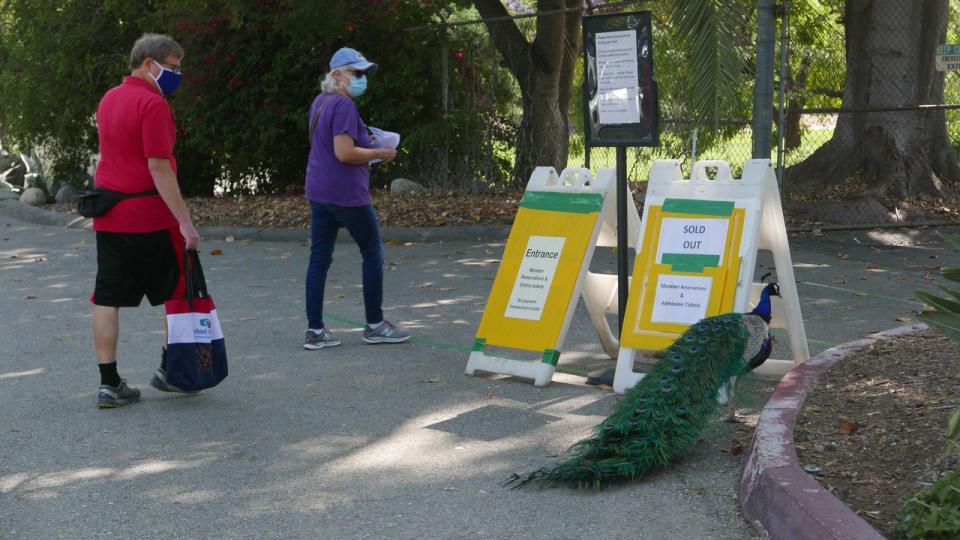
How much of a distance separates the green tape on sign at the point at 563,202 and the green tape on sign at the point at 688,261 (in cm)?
58

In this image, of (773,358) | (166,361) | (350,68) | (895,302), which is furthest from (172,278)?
(895,302)

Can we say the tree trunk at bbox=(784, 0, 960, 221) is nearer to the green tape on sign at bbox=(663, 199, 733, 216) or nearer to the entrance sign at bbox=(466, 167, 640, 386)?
the entrance sign at bbox=(466, 167, 640, 386)

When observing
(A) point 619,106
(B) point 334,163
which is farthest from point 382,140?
(A) point 619,106

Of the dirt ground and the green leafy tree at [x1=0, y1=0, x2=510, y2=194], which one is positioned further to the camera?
the green leafy tree at [x1=0, y1=0, x2=510, y2=194]

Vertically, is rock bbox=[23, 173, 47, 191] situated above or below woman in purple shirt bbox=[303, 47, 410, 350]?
below

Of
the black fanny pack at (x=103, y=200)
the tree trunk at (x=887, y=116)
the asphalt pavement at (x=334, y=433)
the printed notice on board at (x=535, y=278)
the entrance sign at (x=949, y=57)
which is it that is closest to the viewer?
the asphalt pavement at (x=334, y=433)

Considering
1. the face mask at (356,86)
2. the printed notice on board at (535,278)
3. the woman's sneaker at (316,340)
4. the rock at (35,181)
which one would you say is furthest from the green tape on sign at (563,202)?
the rock at (35,181)

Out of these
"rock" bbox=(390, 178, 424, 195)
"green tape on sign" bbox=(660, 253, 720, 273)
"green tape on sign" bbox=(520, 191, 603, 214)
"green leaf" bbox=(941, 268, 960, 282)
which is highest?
"green tape on sign" bbox=(520, 191, 603, 214)

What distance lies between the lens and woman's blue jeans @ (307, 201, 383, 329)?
293 inches

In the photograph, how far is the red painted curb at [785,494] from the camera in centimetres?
383

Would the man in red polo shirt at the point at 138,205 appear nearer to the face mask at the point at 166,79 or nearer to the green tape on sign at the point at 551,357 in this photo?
the face mask at the point at 166,79

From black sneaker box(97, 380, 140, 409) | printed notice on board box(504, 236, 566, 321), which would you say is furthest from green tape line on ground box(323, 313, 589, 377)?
black sneaker box(97, 380, 140, 409)

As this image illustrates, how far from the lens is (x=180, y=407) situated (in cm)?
630

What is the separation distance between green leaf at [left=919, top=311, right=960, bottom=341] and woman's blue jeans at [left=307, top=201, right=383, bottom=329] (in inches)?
151
